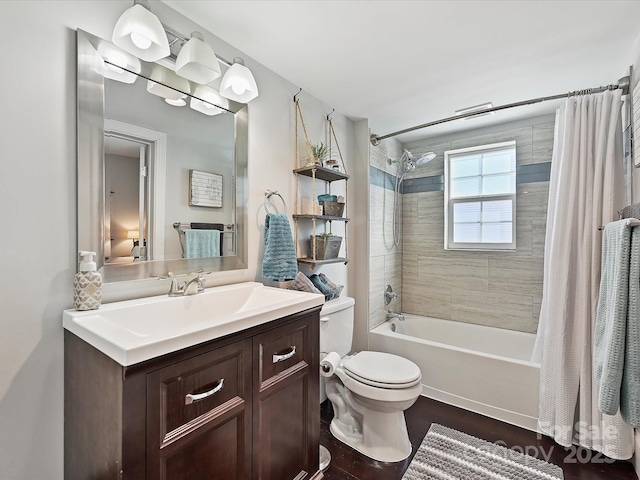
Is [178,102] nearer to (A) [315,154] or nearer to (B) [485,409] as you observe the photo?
(A) [315,154]

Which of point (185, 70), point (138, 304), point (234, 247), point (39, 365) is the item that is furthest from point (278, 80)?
point (39, 365)

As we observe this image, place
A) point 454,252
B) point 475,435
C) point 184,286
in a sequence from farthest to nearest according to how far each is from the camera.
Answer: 1. point 454,252
2. point 475,435
3. point 184,286

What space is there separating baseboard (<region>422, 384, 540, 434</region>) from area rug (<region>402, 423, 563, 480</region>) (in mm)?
311

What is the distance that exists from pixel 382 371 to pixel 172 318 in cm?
116

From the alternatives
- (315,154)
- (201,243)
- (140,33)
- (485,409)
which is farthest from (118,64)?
(485,409)

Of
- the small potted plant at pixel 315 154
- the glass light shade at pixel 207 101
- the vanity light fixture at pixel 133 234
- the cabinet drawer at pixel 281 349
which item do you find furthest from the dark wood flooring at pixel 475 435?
the glass light shade at pixel 207 101

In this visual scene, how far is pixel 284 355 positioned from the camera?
1191 mm

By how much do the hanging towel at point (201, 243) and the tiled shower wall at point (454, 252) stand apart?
145 cm

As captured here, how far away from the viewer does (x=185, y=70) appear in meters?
1.33

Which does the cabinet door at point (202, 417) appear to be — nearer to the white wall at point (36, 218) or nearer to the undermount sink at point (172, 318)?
the undermount sink at point (172, 318)

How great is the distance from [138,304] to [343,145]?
1956 millimetres

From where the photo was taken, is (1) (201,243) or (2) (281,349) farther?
(1) (201,243)

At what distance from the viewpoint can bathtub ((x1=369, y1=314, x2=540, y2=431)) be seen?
1.93 meters

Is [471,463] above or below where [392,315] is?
below
